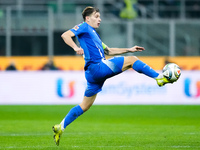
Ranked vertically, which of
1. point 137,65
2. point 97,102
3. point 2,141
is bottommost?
point 97,102

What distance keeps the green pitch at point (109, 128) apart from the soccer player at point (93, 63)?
2.61 feet

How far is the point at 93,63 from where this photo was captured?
7949 millimetres

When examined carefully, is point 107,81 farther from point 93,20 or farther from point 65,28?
point 93,20

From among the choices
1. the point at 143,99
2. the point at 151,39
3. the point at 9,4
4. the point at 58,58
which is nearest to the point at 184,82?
the point at 143,99

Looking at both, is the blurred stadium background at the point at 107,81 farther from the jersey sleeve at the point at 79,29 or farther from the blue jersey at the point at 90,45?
the jersey sleeve at the point at 79,29

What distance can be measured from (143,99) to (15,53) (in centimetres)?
652

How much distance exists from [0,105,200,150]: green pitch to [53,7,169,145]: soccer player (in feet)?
2.61

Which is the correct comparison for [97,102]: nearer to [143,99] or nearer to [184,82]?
[143,99]

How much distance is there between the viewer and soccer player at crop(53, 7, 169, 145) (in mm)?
7555

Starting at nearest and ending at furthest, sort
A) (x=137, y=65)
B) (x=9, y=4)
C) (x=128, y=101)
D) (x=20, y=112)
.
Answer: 1. (x=137, y=65)
2. (x=20, y=112)
3. (x=128, y=101)
4. (x=9, y=4)

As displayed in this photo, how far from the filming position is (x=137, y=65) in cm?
754

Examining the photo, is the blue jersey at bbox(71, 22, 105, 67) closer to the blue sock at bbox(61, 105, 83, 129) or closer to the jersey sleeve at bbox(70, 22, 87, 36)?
the jersey sleeve at bbox(70, 22, 87, 36)

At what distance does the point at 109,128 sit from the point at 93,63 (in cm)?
376

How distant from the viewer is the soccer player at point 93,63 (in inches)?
297
